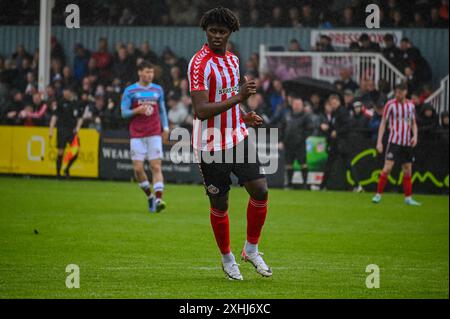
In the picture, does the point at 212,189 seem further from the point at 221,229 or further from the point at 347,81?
the point at 347,81

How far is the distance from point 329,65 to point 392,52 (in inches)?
70.8

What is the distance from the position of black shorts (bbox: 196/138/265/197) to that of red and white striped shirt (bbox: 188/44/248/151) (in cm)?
6

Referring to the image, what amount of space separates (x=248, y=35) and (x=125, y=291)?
20.6m

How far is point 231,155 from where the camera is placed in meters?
9.36

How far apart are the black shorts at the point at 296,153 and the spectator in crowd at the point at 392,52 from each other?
12.9 ft

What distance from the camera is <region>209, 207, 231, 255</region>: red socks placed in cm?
938

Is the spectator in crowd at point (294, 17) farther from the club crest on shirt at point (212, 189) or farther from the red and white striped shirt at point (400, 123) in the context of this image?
the club crest on shirt at point (212, 189)

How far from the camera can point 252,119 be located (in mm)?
9438

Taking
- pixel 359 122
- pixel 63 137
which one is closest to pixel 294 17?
pixel 359 122

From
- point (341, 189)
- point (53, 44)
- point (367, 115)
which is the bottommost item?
point (341, 189)
